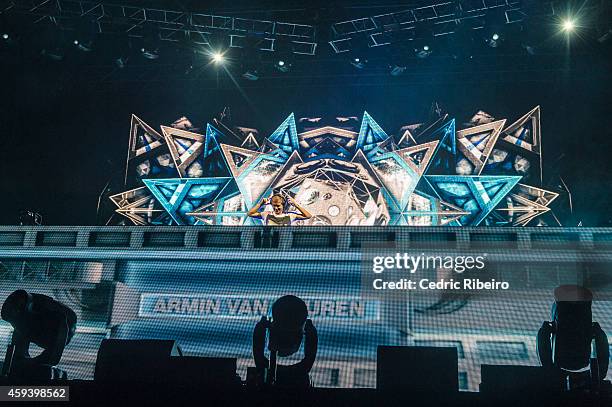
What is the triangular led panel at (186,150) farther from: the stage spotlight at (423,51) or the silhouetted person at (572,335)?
the silhouetted person at (572,335)

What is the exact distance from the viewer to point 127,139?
8078mm

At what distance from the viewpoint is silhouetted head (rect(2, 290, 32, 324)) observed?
3.15m

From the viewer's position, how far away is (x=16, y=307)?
3.15 m

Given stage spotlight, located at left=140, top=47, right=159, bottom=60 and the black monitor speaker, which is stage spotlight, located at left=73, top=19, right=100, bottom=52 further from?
the black monitor speaker

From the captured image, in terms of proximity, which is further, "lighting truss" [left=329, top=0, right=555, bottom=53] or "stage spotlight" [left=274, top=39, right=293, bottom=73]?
"stage spotlight" [left=274, top=39, right=293, bottom=73]

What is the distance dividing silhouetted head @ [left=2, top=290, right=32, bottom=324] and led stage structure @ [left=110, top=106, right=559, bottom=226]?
4.17 m

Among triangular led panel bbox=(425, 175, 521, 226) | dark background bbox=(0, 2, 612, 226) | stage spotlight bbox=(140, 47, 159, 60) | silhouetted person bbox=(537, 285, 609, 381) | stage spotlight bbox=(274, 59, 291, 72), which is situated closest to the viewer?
silhouetted person bbox=(537, 285, 609, 381)

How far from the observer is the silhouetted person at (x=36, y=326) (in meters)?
3.14

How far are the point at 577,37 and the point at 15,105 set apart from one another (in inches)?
326

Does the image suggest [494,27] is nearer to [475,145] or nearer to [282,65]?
[475,145]

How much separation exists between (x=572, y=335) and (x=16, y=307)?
3283mm

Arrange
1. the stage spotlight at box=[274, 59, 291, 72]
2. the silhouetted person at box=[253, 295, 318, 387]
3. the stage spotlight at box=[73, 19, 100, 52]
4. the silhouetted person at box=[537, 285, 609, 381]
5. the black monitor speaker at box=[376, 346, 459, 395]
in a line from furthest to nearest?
the stage spotlight at box=[274, 59, 291, 72], the stage spotlight at box=[73, 19, 100, 52], the silhouetted person at box=[253, 295, 318, 387], the silhouetted person at box=[537, 285, 609, 381], the black monitor speaker at box=[376, 346, 459, 395]

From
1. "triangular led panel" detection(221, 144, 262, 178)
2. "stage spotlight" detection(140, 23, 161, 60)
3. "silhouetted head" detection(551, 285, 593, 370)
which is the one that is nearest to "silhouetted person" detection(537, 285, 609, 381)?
"silhouetted head" detection(551, 285, 593, 370)

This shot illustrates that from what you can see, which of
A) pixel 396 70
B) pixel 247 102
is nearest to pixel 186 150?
pixel 247 102
